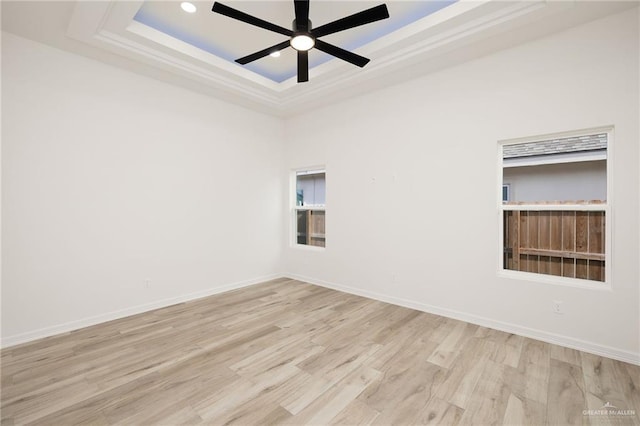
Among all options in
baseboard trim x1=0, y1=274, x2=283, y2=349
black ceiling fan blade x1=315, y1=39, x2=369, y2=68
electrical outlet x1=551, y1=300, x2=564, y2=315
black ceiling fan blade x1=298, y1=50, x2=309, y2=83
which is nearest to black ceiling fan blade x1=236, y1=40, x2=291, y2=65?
black ceiling fan blade x1=298, y1=50, x2=309, y2=83

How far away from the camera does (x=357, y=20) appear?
90.4 inches

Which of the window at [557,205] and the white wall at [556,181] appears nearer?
the window at [557,205]

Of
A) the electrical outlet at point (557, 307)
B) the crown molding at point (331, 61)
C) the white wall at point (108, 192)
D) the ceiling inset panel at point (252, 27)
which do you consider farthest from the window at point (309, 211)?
the electrical outlet at point (557, 307)

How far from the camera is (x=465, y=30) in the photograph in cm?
276

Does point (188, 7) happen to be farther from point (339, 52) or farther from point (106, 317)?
point (106, 317)

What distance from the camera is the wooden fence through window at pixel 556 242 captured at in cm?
279

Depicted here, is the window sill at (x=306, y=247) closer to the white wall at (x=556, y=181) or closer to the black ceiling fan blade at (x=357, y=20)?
the white wall at (x=556, y=181)

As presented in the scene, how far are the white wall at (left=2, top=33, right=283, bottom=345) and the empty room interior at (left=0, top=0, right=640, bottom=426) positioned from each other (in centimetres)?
2

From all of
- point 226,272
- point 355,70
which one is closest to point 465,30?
point 355,70

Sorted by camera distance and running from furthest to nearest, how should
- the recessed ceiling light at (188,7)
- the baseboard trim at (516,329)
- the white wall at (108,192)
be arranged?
the white wall at (108,192)
the recessed ceiling light at (188,7)
the baseboard trim at (516,329)

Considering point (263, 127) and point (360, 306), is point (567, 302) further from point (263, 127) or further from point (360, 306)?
point (263, 127)

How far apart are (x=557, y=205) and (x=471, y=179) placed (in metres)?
→ 0.83

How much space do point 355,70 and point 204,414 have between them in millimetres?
3769

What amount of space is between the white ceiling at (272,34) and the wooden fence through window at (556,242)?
1822mm
